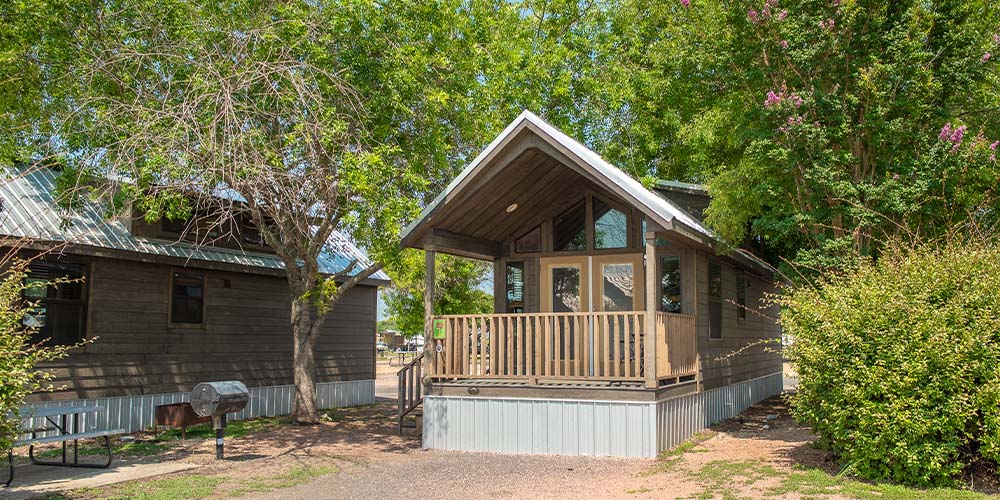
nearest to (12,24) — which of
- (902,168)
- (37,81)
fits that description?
(37,81)

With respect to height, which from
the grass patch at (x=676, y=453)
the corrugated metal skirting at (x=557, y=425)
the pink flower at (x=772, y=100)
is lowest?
the grass patch at (x=676, y=453)

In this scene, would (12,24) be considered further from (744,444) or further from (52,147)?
(744,444)

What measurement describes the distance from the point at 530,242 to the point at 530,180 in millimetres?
2117

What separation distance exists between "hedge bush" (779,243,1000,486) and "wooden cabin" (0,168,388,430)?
889 centimetres

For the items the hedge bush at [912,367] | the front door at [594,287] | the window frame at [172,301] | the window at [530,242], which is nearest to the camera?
the hedge bush at [912,367]

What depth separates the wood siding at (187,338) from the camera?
1442 centimetres

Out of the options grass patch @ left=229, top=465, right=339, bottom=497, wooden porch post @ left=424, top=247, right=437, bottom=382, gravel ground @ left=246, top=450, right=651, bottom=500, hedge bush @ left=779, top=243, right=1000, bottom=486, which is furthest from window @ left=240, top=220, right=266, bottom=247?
hedge bush @ left=779, top=243, right=1000, bottom=486

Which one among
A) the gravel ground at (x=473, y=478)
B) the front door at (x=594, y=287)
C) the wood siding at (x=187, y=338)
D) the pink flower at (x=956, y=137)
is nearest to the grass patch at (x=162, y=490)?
the gravel ground at (x=473, y=478)

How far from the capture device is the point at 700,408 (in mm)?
13859

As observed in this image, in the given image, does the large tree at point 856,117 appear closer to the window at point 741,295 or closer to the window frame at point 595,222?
the window frame at point 595,222

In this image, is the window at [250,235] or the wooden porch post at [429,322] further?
the window at [250,235]

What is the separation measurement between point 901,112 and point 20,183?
14.4 meters

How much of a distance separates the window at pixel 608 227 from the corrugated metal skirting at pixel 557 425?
9.49 ft

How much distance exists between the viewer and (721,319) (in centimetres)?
1582
